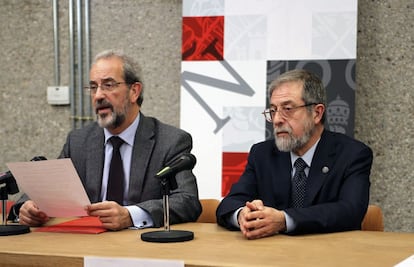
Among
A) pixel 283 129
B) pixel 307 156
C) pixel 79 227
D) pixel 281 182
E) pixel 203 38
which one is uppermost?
pixel 203 38

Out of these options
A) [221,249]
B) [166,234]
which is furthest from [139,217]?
[221,249]

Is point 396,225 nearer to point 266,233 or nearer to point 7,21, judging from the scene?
point 266,233

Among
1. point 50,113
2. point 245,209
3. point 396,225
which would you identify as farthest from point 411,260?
point 50,113

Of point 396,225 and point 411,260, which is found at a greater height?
point 411,260

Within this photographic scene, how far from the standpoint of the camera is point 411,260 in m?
1.58

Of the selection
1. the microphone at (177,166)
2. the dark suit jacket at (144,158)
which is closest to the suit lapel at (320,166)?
the dark suit jacket at (144,158)

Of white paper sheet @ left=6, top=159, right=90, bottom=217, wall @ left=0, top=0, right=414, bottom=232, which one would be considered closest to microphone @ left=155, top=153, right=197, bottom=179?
white paper sheet @ left=6, top=159, right=90, bottom=217

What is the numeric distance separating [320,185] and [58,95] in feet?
8.12

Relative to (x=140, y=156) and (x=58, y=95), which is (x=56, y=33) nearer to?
(x=58, y=95)

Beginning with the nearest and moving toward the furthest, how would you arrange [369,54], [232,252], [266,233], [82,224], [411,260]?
[411,260] → [232,252] → [266,233] → [82,224] → [369,54]

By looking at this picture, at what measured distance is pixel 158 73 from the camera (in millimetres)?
4066

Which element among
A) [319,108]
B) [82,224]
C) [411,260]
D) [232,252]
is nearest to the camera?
[411,260]

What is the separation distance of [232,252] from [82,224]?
2.65 feet

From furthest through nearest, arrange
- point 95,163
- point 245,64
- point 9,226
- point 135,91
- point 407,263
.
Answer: point 245,64
point 135,91
point 95,163
point 9,226
point 407,263
